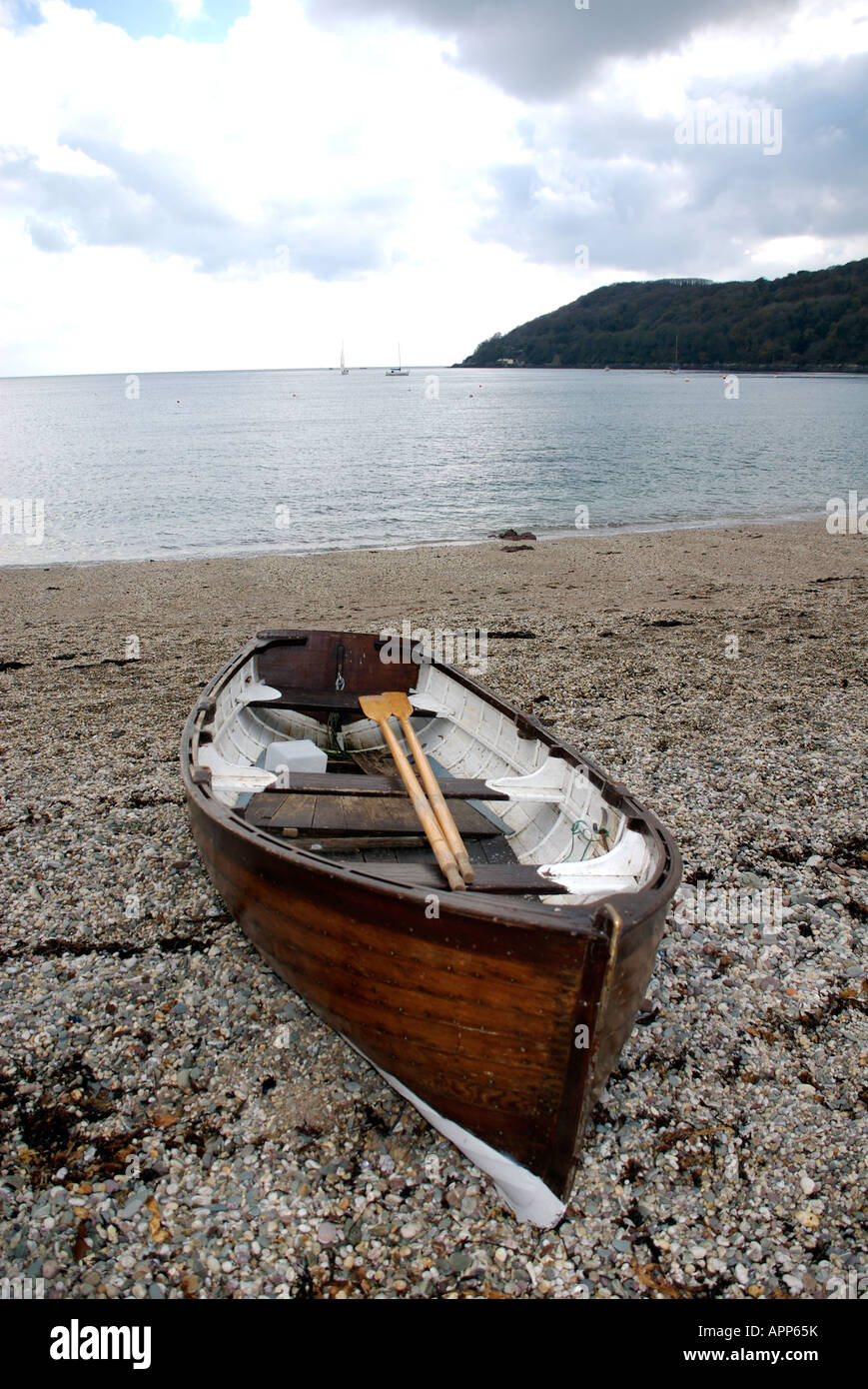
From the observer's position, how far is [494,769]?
316 inches

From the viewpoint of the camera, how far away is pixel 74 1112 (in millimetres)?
4797

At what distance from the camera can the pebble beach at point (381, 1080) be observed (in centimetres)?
398

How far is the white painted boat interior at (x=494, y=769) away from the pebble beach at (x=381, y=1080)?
113cm

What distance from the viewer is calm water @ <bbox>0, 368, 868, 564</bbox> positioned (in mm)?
31562

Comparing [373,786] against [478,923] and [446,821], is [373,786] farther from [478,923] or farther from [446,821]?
[478,923]

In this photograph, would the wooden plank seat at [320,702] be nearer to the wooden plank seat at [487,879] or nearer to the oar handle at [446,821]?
the oar handle at [446,821]

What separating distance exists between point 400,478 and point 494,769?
40798 mm

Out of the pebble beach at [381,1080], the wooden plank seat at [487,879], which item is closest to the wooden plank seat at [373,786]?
the pebble beach at [381,1080]

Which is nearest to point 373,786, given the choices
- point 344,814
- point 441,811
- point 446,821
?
point 344,814

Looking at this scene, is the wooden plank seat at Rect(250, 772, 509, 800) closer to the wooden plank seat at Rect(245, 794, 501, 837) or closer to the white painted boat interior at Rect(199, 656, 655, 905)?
the wooden plank seat at Rect(245, 794, 501, 837)

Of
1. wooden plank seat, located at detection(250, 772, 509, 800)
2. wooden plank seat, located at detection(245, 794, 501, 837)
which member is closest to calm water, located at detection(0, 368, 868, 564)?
wooden plank seat, located at detection(250, 772, 509, 800)

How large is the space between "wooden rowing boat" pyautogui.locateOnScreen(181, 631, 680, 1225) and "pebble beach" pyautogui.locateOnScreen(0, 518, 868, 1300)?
44cm
